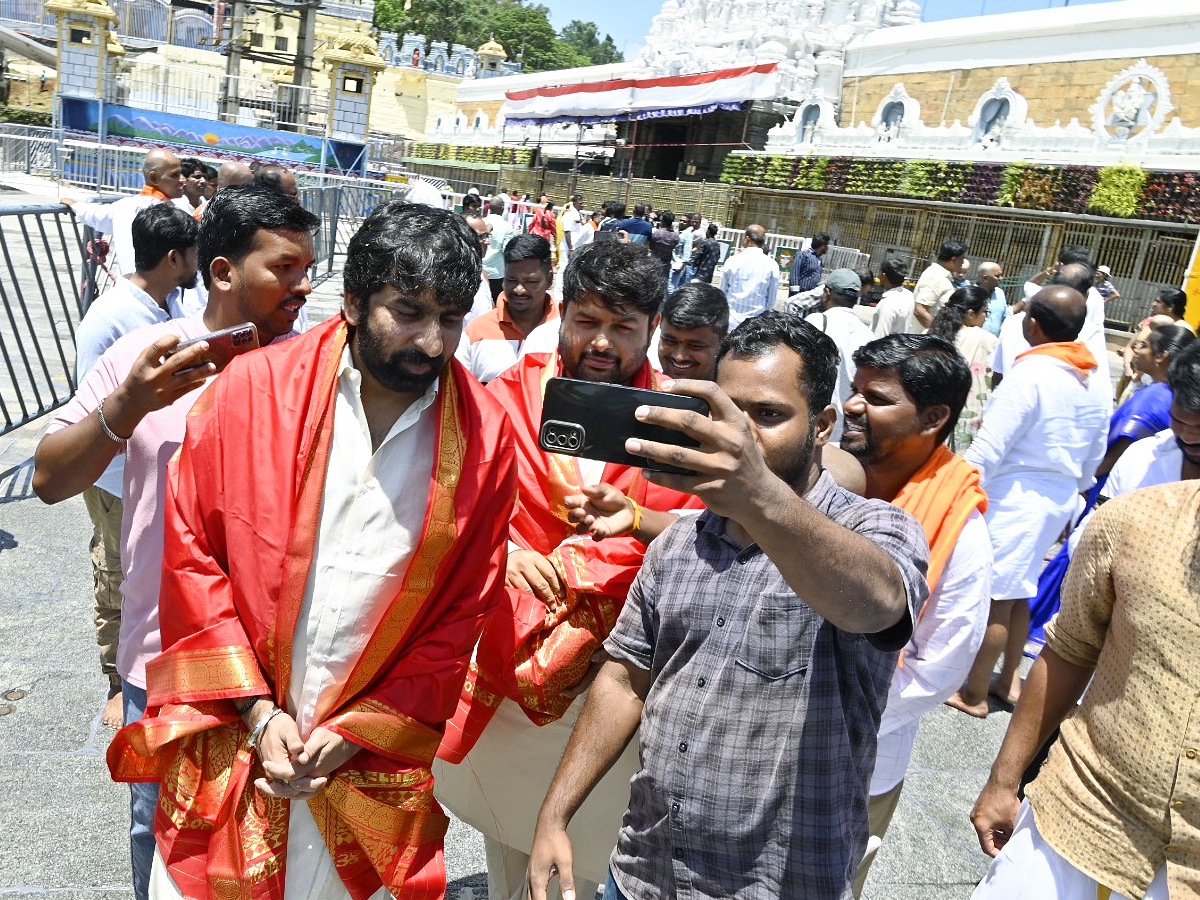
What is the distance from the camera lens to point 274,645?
1.87 meters

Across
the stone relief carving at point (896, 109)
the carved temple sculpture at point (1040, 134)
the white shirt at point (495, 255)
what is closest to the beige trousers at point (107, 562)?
the white shirt at point (495, 255)

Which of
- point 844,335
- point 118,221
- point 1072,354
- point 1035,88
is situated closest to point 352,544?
point 1072,354

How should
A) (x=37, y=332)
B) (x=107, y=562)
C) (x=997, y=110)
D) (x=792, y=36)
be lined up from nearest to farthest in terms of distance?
(x=107, y=562) → (x=37, y=332) → (x=997, y=110) → (x=792, y=36)

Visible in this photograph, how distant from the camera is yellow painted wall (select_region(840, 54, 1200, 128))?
2048 centimetres

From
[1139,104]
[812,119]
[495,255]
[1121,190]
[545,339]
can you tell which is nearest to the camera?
[545,339]

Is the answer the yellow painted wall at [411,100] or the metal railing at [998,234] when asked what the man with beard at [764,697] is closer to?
the metal railing at [998,234]

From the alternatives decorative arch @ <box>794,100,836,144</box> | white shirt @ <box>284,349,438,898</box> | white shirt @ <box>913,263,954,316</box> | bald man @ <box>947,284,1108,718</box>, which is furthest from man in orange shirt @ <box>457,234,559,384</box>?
decorative arch @ <box>794,100,836,144</box>

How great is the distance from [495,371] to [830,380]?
2171mm

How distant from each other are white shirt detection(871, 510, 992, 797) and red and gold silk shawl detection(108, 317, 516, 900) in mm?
1084

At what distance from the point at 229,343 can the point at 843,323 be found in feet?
14.7

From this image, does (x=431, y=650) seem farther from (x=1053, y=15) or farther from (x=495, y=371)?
(x=1053, y=15)

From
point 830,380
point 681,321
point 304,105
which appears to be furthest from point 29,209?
point 304,105

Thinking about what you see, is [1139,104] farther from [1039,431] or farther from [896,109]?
[1039,431]

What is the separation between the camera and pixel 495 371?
381 cm
